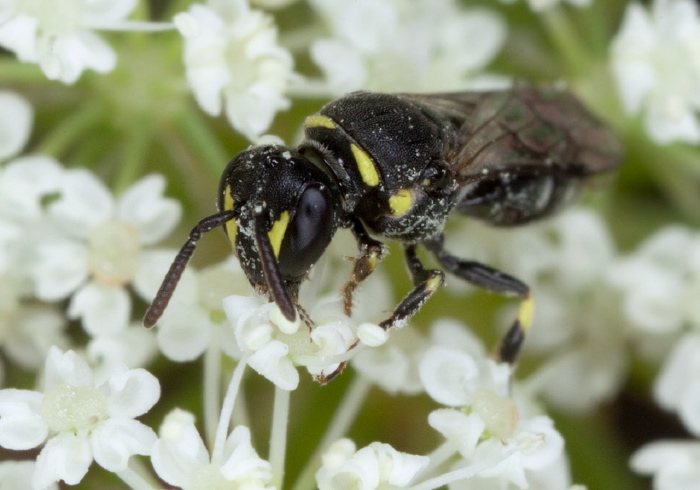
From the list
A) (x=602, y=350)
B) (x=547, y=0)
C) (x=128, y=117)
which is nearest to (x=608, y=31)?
(x=547, y=0)

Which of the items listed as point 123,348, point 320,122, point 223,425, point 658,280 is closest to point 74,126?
→ point 123,348

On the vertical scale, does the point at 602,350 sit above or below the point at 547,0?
below

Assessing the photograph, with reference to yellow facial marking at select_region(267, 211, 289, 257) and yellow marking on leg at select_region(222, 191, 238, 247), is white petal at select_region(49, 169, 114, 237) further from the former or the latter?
yellow facial marking at select_region(267, 211, 289, 257)

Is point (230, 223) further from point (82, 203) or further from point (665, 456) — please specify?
point (665, 456)

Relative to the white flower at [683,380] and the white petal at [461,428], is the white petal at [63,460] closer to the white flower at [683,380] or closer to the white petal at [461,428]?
the white petal at [461,428]

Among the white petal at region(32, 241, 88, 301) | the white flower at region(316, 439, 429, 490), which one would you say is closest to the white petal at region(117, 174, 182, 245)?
the white petal at region(32, 241, 88, 301)

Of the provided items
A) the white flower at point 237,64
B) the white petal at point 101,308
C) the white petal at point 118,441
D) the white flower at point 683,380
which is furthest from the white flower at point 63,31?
the white flower at point 683,380

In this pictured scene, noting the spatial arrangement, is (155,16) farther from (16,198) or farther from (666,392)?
(666,392)
